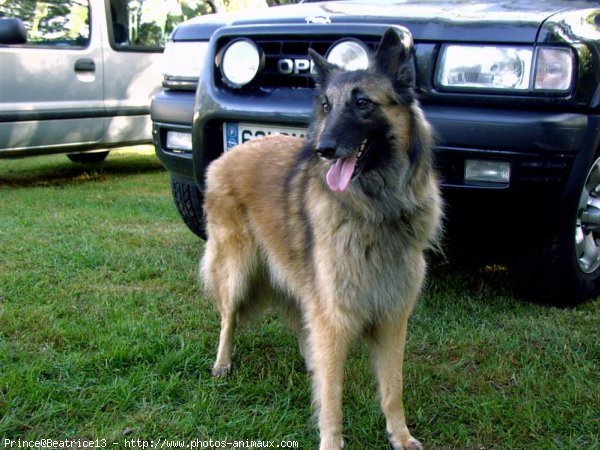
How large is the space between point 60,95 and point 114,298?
13.5 feet

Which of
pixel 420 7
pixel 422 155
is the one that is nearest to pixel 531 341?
pixel 422 155

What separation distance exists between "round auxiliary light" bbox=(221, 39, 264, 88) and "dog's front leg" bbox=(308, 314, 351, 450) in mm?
1681

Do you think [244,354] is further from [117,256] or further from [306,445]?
[117,256]

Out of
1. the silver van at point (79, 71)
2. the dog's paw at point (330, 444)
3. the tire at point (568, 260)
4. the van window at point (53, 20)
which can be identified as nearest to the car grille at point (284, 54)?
the tire at point (568, 260)

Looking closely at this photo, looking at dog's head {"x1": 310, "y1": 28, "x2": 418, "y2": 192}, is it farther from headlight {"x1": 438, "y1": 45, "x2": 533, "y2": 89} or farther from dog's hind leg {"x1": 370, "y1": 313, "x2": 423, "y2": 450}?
headlight {"x1": 438, "y1": 45, "x2": 533, "y2": 89}

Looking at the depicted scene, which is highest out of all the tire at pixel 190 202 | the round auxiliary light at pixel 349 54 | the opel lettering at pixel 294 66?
the round auxiliary light at pixel 349 54

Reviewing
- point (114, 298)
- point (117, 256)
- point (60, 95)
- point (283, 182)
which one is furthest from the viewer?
point (60, 95)

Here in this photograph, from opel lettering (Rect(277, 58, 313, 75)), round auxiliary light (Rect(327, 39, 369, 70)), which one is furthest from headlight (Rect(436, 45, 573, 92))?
opel lettering (Rect(277, 58, 313, 75))

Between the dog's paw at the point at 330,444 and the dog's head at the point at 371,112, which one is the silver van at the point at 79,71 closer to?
the dog's head at the point at 371,112

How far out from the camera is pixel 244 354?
339 centimetres

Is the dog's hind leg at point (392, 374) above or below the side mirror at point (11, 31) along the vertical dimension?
below

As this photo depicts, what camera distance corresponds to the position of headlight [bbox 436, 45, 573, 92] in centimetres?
316

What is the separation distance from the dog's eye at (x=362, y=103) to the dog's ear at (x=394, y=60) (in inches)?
5.9

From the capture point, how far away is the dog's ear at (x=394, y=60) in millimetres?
2537
